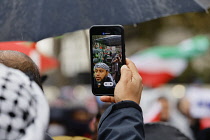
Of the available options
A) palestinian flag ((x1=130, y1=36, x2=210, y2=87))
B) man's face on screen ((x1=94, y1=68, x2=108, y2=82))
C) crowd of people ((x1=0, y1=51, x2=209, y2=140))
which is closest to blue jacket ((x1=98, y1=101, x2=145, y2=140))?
crowd of people ((x1=0, y1=51, x2=209, y2=140))

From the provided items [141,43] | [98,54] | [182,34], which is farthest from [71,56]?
[98,54]

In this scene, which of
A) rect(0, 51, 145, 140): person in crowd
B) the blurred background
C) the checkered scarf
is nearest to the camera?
the checkered scarf

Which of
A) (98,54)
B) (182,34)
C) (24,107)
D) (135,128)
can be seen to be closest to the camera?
(24,107)

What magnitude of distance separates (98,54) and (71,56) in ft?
21.2

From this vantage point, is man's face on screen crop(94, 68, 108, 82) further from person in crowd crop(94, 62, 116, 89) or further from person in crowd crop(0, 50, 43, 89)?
person in crowd crop(0, 50, 43, 89)

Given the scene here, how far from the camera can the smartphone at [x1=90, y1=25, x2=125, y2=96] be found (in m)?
1.36

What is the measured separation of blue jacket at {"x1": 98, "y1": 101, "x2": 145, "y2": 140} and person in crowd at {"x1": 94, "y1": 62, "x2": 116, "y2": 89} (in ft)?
0.69

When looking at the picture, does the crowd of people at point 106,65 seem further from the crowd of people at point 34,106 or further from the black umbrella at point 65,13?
the black umbrella at point 65,13

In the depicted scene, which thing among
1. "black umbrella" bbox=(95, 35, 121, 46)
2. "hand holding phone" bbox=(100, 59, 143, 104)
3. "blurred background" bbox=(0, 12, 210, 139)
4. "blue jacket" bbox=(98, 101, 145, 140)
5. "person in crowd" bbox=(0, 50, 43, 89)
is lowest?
"blurred background" bbox=(0, 12, 210, 139)

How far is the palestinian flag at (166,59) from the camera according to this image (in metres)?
7.11

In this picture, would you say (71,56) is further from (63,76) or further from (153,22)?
(153,22)

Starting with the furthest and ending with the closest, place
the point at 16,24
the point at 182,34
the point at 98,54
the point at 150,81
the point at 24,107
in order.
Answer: the point at 182,34 < the point at 150,81 < the point at 16,24 < the point at 98,54 < the point at 24,107

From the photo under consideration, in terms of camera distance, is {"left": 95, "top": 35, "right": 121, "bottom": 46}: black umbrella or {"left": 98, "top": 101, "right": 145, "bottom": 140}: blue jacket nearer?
{"left": 98, "top": 101, "right": 145, "bottom": 140}: blue jacket

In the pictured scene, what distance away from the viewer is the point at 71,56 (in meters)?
7.82
